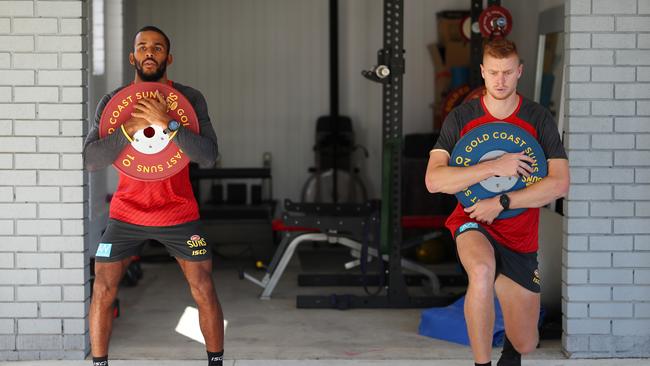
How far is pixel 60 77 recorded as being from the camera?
515cm

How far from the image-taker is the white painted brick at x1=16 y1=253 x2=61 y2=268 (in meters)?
5.20

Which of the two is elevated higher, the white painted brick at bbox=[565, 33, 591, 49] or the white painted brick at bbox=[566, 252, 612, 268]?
the white painted brick at bbox=[565, 33, 591, 49]

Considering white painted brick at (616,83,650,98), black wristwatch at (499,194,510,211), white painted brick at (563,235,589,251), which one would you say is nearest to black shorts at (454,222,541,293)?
black wristwatch at (499,194,510,211)

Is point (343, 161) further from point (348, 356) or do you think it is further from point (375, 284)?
point (348, 356)

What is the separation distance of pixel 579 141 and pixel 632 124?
292 mm

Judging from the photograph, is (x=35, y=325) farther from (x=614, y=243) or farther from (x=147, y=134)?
(x=614, y=243)

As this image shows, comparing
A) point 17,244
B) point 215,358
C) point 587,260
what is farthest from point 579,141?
point 17,244

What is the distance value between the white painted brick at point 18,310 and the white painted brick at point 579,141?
2918 millimetres

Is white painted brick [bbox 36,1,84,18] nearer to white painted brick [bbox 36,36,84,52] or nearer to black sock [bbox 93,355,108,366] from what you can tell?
white painted brick [bbox 36,36,84,52]

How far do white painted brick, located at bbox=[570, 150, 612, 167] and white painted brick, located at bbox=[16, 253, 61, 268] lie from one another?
273 centimetres

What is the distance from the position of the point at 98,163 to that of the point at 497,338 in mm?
2524

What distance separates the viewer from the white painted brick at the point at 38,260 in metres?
5.20

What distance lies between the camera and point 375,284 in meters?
7.64

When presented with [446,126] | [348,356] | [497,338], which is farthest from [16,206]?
[497,338]
